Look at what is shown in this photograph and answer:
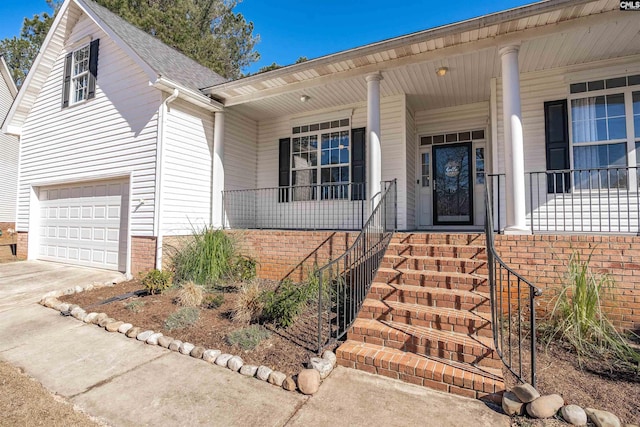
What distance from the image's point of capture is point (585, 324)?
3.46 m

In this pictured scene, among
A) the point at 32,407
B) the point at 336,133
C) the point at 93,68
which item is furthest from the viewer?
the point at 93,68

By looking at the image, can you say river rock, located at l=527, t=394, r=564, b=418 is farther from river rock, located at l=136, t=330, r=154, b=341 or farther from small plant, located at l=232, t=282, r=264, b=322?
river rock, located at l=136, t=330, r=154, b=341

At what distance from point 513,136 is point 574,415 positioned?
385cm

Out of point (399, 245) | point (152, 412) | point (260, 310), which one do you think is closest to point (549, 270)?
point (399, 245)

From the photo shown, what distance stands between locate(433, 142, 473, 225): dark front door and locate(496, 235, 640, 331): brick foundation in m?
2.96

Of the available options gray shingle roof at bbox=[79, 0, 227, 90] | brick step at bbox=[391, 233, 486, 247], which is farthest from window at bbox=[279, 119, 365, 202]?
gray shingle roof at bbox=[79, 0, 227, 90]

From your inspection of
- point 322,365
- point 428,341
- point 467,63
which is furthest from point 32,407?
point 467,63

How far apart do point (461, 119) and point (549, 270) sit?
166 inches

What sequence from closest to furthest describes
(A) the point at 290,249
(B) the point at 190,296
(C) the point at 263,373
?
(C) the point at 263,373
(B) the point at 190,296
(A) the point at 290,249

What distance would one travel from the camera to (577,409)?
7.94 feet

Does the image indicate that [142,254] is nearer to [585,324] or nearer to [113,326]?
[113,326]

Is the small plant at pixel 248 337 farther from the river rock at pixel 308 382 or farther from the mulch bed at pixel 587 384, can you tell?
the mulch bed at pixel 587 384

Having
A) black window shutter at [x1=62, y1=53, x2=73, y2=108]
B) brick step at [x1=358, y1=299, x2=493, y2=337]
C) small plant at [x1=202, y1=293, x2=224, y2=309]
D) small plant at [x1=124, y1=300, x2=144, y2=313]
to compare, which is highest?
black window shutter at [x1=62, y1=53, x2=73, y2=108]

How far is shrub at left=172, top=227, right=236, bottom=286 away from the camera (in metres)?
6.03
